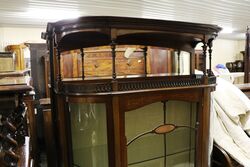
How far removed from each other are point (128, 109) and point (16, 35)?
424cm

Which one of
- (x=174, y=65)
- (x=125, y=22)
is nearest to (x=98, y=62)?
(x=174, y=65)

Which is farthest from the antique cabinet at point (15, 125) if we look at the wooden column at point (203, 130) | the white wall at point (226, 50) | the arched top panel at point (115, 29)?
the white wall at point (226, 50)

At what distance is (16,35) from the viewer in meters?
4.71

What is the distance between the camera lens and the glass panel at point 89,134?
1368mm

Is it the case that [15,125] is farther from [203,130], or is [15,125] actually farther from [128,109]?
[203,130]

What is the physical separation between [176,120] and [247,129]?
2.63 ft

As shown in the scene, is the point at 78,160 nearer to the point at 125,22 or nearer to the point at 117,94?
the point at 117,94

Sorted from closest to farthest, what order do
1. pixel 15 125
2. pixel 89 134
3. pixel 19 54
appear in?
pixel 15 125 < pixel 89 134 < pixel 19 54

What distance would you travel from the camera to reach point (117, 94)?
124cm

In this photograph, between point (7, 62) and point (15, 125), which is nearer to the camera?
point (15, 125)

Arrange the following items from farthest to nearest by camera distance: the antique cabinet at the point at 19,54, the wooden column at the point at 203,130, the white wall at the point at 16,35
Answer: the white wall at the point at 16,35 → the antique cabinet at the point at 19,54 → the wooden column at the point at 203,130

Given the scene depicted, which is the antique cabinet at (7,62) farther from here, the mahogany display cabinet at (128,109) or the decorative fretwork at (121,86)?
the decorative fretwork at (121,86)

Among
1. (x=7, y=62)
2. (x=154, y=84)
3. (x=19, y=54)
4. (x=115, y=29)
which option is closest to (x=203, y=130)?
(x=154, y=84)

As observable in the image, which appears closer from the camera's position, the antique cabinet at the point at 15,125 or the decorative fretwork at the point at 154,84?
the antique cabinet at the point at 15,125
